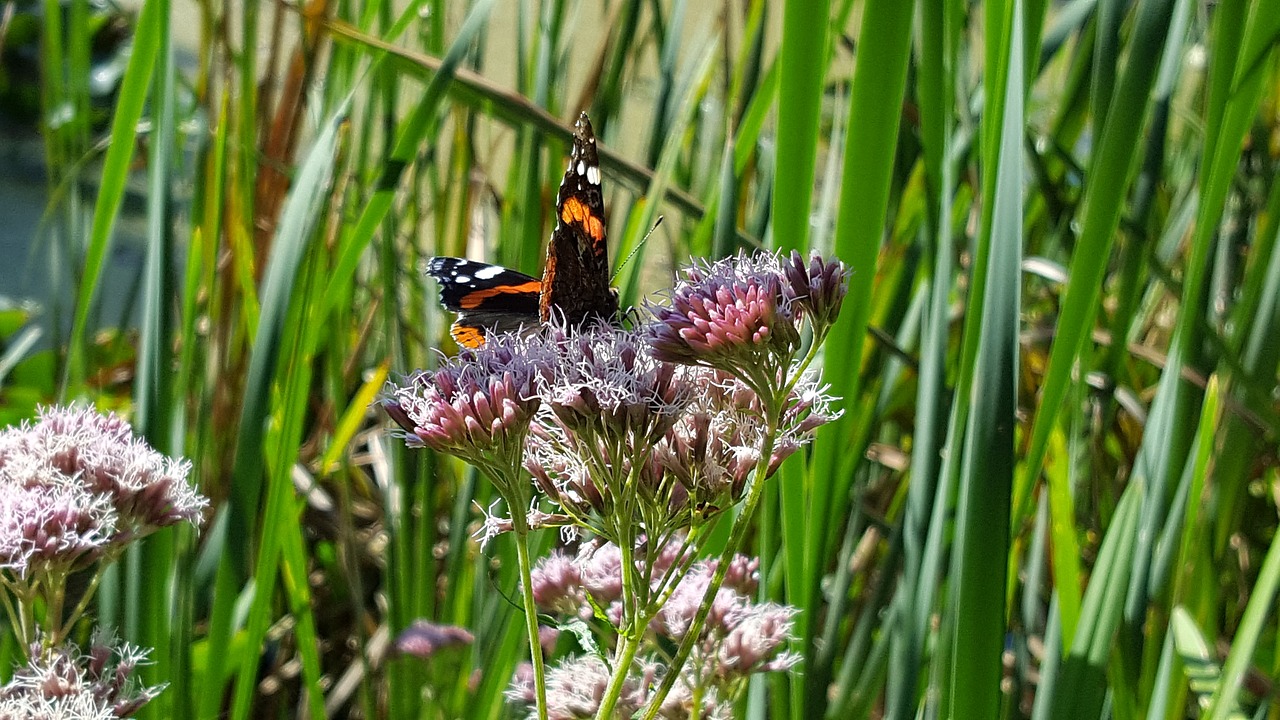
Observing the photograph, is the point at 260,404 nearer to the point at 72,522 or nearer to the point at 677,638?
the point at 72,522

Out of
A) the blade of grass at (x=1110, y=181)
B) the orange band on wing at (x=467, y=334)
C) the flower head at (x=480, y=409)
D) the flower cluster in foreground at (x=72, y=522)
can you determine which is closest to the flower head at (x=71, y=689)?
the flower cluster in foreground at (x=72, y=522)

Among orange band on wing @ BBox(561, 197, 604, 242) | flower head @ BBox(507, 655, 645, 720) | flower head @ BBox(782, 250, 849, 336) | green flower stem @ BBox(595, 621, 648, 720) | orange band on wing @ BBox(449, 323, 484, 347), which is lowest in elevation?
flower head @ BBox(507, 655, 645, 720)

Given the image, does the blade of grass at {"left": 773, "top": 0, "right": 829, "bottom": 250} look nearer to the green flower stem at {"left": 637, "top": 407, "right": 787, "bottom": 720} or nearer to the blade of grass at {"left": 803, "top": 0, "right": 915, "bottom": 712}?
the blade of grass at {"left": 803, "top": 0, "right": 915, "bottom": 712}

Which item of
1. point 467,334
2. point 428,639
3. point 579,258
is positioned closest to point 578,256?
point 579,258

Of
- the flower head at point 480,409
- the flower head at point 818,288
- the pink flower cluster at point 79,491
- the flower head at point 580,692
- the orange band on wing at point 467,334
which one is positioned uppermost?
the flower head at point 818,288

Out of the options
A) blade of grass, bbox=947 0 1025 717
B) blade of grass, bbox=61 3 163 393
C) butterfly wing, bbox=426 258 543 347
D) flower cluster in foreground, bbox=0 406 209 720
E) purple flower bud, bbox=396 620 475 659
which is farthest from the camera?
purple flower bud, bbox=396 620 475 659

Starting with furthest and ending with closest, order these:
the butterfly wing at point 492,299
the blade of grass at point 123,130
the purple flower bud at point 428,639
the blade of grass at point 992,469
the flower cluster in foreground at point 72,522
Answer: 1. the purple flower bud at point 428,639
2. the butterfly wing at point 492,299
3. the blade of grass at point 123,130
4. the flower cluster in foreground at point 72,522
5. the blade of grass at point 992,469

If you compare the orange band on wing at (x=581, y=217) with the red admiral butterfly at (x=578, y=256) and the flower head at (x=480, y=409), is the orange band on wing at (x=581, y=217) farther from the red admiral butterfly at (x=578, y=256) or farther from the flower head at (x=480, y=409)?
the flower head at (x=480, y=409)

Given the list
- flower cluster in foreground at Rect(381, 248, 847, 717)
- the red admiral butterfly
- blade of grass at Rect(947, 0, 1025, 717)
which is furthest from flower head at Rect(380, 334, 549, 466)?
blade of grass at Rect(947, 0, 1025, 717)
